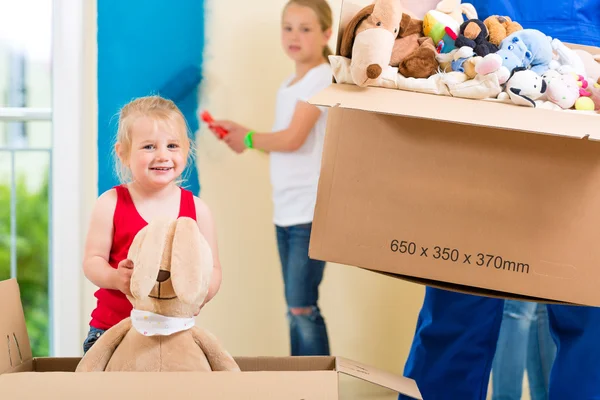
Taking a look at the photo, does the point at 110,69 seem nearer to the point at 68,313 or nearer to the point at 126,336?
the point at 68,313

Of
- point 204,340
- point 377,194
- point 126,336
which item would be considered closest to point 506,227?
point 377,194

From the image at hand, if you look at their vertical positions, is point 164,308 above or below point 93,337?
above

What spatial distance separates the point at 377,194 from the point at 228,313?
46.1 inches

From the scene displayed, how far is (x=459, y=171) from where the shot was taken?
104 centimetres

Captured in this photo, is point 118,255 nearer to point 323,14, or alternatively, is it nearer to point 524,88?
point 524,88

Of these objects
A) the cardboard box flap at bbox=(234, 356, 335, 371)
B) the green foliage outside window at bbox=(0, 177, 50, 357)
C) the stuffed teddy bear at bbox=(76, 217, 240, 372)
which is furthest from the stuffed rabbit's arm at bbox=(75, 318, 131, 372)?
the green foliage outside window at bbox=(0, 177, 50, 357)

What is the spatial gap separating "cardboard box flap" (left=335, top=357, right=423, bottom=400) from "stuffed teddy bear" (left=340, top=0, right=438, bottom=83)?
16.1 inches

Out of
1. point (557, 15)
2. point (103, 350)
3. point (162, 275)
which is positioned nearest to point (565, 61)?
Result: point (557, 15)

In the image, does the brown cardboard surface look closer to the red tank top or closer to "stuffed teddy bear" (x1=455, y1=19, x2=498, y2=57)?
"stuffed teddy bear" (x1=455, y1=19, x2=498, y2=57)

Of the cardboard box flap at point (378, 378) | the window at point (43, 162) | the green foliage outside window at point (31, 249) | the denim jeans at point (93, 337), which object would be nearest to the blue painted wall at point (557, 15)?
the cardboard box flap at point (378, 378)

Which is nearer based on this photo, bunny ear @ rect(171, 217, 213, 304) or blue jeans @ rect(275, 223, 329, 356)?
bunny ear @ rect(171, 217, 213, 304)

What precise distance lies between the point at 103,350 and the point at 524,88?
0.72 meters

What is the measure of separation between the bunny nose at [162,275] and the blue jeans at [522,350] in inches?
48.6

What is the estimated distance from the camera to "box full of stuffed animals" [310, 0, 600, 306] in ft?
3.32
